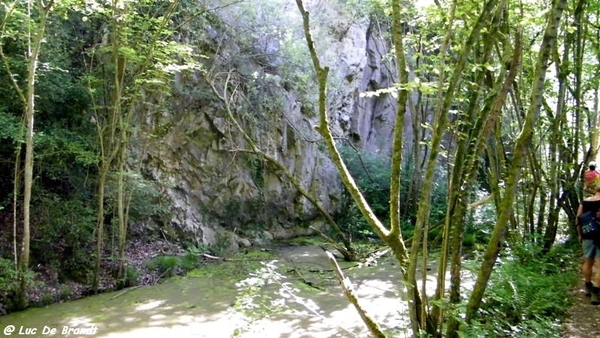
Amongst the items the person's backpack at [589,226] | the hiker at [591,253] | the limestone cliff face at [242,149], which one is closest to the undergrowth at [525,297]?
the hiker at [591,253]

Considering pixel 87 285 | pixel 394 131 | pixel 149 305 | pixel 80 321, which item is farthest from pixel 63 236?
pixel 394 131

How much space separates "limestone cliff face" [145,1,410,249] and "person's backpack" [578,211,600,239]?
20.5 feet

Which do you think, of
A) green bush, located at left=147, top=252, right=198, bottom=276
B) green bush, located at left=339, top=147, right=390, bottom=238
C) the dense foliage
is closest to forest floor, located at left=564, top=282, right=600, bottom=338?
the dense foliage

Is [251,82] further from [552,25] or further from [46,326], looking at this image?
[552,25]

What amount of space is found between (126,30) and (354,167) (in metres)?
10.2

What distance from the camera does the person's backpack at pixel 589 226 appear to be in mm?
5051

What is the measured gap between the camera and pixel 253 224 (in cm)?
1273

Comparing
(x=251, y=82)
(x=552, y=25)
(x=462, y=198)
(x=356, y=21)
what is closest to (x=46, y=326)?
(x=462, y=198)

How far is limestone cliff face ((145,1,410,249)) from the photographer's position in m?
11.0

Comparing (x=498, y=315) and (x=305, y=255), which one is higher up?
(x=498, y=315)

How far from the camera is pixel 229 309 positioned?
18.0 feet

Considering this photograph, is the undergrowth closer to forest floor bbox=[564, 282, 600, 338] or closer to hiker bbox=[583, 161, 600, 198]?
forest floor bbox=[564, 282, 600, 338]

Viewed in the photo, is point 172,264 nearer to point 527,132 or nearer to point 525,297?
point 525,297

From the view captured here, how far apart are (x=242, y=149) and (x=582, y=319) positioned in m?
6.97
